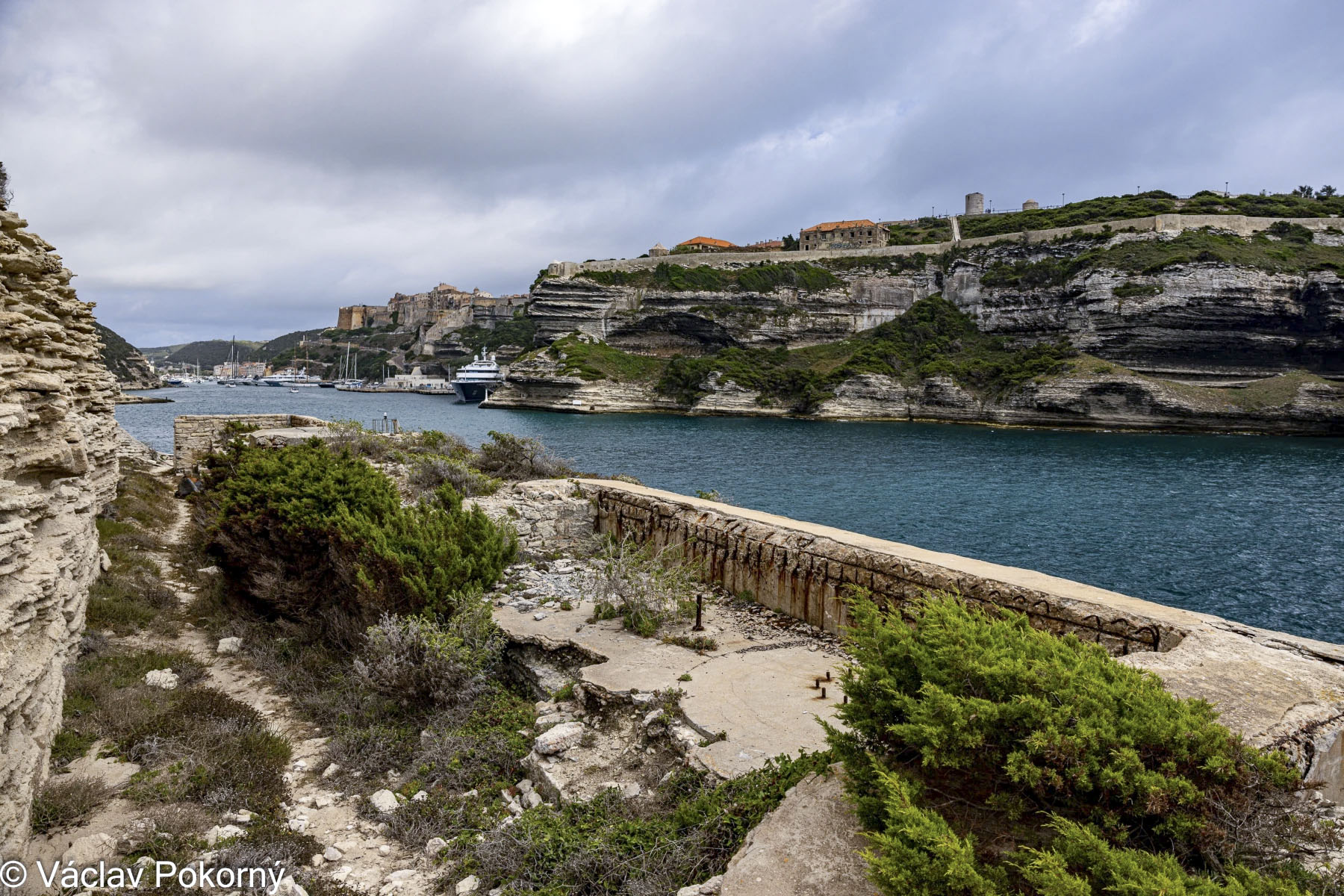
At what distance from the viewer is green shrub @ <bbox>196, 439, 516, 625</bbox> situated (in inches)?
275

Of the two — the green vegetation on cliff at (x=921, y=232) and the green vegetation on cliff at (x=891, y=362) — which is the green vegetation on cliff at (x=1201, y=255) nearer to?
the green vegetation on cliff at (x=891, y=362)

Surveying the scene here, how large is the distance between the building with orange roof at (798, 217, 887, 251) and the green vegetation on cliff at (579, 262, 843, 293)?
11145 mm

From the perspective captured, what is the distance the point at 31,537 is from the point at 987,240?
85.3 m

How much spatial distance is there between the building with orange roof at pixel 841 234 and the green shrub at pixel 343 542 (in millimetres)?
88149

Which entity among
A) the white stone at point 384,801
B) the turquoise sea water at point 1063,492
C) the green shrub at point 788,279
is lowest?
the turquoise sea water at point 1063,492

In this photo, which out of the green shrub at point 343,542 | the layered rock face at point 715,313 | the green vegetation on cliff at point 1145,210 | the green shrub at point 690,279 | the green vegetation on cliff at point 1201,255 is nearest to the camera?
the green shrub at point 343,542

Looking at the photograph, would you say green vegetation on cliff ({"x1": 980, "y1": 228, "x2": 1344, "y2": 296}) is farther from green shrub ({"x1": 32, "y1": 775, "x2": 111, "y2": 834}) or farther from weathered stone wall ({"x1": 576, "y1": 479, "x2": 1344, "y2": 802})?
green shrub ({"x1": 32, "y1": 775, "x2": 111, "y2": 834})

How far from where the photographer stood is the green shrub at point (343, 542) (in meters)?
6.98

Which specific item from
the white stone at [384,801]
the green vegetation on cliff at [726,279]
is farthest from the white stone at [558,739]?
the green vegetation on cliff at [726,279]

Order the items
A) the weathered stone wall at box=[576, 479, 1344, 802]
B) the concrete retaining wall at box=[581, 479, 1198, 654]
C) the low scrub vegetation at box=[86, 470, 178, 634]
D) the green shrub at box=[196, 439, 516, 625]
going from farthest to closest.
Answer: the low scrub vegetation at box=[86, 470, 178, 634] → the green shrub at box=[196, 439, 516, 625] → the concrete retaining wall at box=[581, 479, 1198, 654] → the weathered stone wall at box=[576, 479, 1344, 802]

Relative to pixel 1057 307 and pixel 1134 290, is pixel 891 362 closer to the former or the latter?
pixel 1057 307

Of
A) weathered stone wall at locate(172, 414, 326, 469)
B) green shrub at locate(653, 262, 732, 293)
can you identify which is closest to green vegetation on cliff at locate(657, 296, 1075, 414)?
green shrub at locate(653, 262, 732, 293)

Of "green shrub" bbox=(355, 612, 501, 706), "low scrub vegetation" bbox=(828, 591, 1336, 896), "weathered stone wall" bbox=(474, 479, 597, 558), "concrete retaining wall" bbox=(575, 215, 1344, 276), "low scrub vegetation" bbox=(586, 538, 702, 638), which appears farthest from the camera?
"concrete retaining wall" bbox=(575, 215, 1344, 276)

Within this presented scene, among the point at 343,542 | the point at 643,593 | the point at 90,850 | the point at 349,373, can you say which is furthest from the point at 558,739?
the point at 349,373
